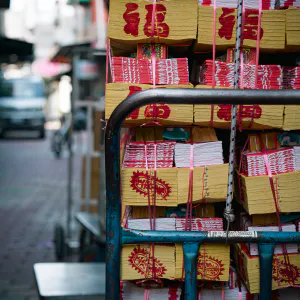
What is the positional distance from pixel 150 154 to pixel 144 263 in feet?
1.56

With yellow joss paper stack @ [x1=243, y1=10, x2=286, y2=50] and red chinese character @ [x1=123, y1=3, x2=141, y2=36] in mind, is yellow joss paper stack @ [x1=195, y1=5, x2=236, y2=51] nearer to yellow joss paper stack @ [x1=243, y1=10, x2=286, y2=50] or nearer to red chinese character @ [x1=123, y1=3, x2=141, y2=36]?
yellow joss paper stack @ [x1=243, y1=10, x2=286, y2=50]

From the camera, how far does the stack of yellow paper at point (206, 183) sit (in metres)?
1.98

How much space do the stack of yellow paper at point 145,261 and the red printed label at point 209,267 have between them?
0.39 feet

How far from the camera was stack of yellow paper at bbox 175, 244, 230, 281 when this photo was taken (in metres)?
1.96

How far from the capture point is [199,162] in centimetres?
203

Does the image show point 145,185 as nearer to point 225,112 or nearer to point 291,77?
point 225,112

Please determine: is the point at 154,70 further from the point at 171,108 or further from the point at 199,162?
the point at 199,162

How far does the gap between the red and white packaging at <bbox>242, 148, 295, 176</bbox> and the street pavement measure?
3092 mm

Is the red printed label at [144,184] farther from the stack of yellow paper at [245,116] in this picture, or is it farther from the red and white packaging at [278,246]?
the red and white packaging at [278,246]

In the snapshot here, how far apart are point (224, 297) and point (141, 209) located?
54cm

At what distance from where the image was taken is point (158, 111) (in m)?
1.98

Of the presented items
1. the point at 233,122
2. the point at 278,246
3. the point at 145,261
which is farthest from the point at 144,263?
the point at 233,122

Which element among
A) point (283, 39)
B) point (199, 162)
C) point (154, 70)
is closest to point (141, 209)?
point (199, 162)

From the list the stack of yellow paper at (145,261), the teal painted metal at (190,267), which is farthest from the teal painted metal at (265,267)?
the stack of yellow paper at (145,261)
